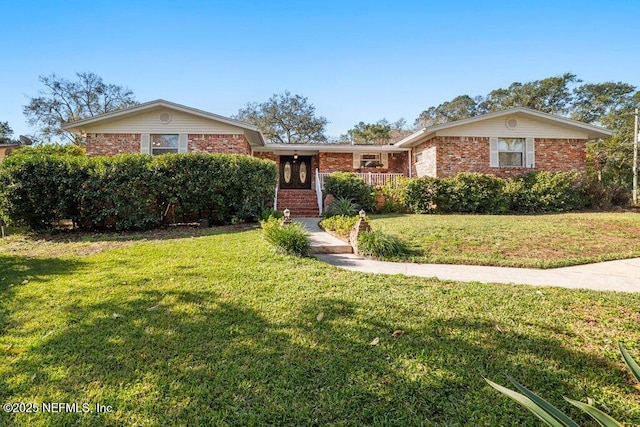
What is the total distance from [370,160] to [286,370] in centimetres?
1691

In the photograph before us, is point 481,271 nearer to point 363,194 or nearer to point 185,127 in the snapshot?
point 363,194

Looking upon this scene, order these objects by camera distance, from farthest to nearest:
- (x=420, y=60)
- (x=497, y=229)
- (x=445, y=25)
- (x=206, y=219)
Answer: (x=420, y=60) < (x=445, y=25) < (x=206, y=219) < (x=497, y=229)

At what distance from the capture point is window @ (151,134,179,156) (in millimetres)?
13977

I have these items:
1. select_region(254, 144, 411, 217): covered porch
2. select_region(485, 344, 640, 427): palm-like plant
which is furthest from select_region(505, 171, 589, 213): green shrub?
select_region(485, 344, 640, 427): palm-like plant

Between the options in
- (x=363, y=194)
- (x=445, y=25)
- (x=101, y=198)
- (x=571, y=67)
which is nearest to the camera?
(x=101, y=198)

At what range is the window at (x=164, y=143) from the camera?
14.0 metres

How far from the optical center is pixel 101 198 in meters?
8.92

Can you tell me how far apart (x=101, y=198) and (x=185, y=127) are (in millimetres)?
5921

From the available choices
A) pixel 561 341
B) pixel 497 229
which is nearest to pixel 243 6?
pixel 497 229

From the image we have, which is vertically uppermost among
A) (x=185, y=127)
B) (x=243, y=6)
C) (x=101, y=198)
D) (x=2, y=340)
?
(x=243, y=6)

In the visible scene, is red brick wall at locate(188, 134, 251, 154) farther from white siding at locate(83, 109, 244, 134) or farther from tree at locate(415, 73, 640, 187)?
tree at locate(415, 73, 640, 187)

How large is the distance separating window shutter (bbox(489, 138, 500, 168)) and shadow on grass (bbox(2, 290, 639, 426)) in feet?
46.1

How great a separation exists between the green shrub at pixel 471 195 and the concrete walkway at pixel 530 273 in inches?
268

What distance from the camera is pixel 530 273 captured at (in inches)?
200
